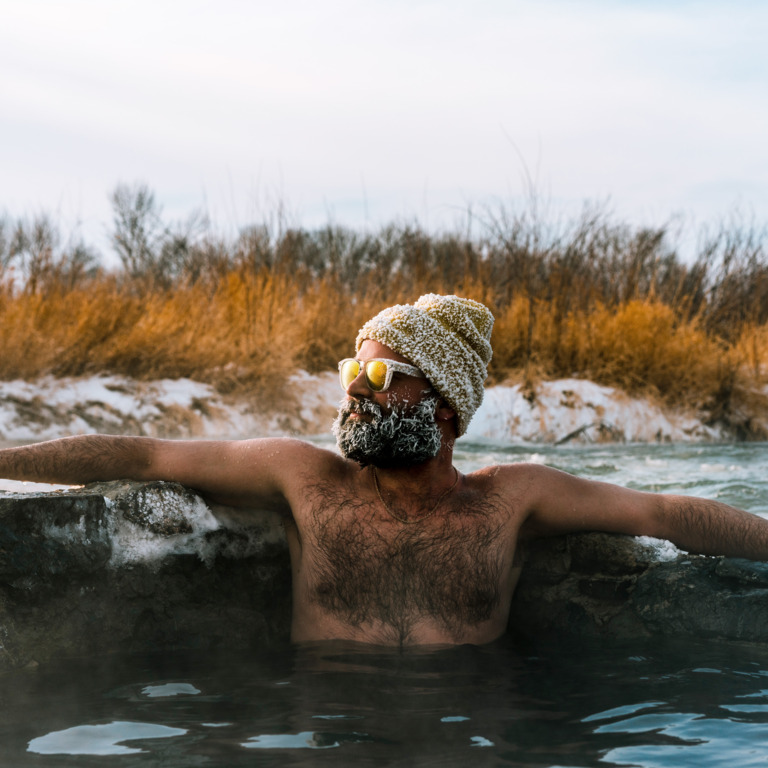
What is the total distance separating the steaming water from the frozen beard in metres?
0.53

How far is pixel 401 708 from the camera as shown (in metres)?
2.25

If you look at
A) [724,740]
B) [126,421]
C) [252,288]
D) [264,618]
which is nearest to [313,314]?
[252,288]

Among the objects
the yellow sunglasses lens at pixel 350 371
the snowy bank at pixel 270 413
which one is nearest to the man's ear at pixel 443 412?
the yellow sunglasses lens at pixel 350 371

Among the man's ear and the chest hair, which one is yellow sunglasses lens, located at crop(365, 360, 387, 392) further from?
the chest hair

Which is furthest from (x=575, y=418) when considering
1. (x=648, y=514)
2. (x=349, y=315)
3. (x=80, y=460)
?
(x=80, y=460)

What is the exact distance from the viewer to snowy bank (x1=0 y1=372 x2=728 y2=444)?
8675 mm

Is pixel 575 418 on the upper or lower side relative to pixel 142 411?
lower

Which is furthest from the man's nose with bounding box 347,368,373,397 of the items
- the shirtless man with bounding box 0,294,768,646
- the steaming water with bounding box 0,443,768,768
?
the steaming water with bounding box 0,443,768,768

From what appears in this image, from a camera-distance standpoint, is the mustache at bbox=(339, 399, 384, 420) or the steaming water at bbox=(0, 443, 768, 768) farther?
the mustache at bbox=(339, 399, 384, 420)

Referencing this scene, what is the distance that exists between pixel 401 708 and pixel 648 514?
→ 0.99 metres

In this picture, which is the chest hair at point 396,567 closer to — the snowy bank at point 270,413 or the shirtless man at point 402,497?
the shirtless man at point 402,497

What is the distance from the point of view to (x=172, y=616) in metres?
2.78

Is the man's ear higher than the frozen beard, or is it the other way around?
the man's ear

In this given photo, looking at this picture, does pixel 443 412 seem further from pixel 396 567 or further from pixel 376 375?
pixel 396 567
